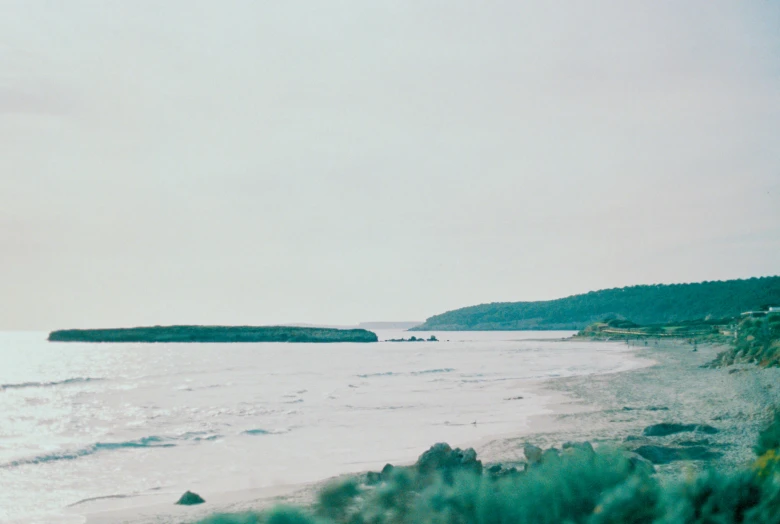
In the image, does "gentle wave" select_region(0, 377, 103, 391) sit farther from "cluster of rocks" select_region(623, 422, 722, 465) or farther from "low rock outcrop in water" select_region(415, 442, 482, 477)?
"low rock outcrop in water" select_region(415, 442, 482, 477)

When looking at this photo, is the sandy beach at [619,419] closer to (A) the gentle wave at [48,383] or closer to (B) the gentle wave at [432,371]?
(B) the gentle wave at [432,371]

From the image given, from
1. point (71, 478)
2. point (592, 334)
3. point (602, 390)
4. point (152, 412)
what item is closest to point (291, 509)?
point (71, 478)

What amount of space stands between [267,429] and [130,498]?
7545mm

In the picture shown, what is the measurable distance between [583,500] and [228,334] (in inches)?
5191

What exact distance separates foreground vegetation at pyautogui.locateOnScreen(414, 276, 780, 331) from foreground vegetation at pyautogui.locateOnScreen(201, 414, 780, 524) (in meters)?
127

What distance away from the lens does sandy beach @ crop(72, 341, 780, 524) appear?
31.7 ft

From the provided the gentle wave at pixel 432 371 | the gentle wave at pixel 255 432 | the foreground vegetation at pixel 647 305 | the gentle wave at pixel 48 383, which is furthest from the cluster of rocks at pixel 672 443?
the foreground vegetation at pixel 647 305

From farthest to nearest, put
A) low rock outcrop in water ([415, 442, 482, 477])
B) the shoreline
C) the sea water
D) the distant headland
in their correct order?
the distant headland → the sea water → the shoreline → low rock outcrop in water ([415, 442, 482, 477])

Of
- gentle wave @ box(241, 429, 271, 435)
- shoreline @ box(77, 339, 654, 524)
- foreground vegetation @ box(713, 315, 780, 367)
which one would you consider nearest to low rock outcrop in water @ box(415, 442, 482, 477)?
shoreline @ box(77, 339, 654, 524)

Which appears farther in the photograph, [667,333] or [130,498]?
[667,333]

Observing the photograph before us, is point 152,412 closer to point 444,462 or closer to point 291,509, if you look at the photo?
point 444,462

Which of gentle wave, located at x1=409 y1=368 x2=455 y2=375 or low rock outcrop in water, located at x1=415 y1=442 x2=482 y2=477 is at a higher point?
low rock outcrop in water, located at x1=415 y1=442 x2=482 y2=477

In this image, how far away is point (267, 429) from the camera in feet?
59.2

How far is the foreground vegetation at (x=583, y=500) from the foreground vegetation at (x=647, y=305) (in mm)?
127295
